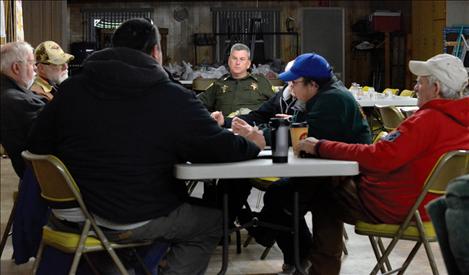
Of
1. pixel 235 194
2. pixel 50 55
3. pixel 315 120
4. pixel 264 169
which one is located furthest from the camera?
pixel 50 55

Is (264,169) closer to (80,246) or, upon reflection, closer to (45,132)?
(80,246)

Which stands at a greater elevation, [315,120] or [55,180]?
[315,120]

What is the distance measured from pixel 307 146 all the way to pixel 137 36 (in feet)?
2.84

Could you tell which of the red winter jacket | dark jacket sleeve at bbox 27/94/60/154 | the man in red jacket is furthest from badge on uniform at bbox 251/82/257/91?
dark jacket sleeve at bbox 27/94/60/154

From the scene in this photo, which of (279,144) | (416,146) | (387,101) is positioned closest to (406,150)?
(416,146)

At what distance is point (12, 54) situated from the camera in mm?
5125

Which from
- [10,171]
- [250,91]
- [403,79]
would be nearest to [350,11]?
[403,79]

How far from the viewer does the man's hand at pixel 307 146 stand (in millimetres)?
3803

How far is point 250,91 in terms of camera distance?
7.09 metres

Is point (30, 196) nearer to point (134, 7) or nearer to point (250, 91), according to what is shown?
point (250, 91)

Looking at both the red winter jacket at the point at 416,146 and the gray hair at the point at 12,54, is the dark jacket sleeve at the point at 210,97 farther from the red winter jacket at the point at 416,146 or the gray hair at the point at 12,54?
the red winter jacket at the point at 416,146

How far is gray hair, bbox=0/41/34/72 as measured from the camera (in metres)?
5.08

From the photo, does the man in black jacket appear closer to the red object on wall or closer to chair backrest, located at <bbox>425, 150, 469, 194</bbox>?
chair backrest, located at <bbox>425, 150, 469, 194</bbox>

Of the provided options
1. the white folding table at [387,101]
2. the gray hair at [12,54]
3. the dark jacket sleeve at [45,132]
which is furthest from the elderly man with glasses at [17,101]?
the white folding table at [387,101]
